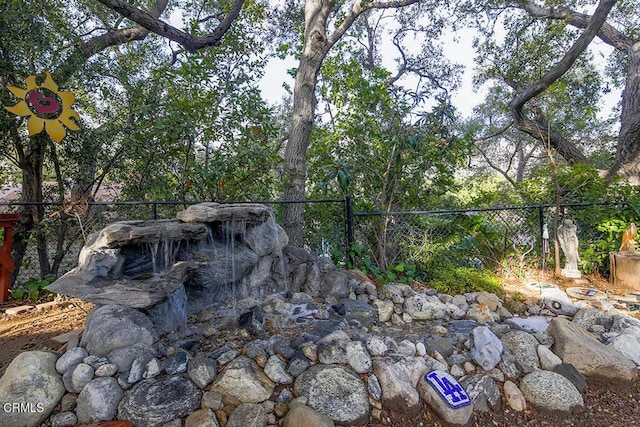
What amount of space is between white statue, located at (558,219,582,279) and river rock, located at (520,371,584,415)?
96.1 inches

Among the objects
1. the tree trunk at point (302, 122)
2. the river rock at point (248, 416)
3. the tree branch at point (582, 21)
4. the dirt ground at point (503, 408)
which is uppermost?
the tree branch at point (582, 21)

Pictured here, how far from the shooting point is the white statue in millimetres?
3731

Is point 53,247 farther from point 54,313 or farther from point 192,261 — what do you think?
point 192,261

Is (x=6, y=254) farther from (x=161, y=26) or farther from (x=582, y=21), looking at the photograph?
(x=582, y=21)

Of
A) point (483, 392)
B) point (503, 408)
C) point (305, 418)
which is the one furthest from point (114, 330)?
point (503, 408)

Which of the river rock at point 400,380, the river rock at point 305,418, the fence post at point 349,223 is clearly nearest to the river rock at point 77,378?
the river rock at point 305,418

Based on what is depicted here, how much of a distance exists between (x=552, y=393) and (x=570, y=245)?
8.54ft

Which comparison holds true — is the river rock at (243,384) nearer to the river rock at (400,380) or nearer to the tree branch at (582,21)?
the river rock at (400,380)

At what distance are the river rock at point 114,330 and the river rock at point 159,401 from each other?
0.35 meters

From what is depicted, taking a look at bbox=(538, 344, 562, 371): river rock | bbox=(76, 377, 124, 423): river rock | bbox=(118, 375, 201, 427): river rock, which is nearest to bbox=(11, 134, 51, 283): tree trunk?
bbox=(76, 377, 124, 423): river rock

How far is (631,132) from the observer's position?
5.28 metres

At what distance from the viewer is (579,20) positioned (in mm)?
6246

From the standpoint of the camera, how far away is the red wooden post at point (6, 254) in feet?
10.6

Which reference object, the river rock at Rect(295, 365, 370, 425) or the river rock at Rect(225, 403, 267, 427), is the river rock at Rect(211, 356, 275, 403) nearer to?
the river rock at Rect(225, 403, 267, 427)
